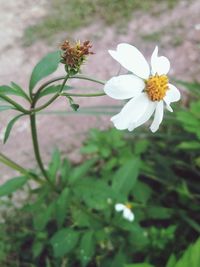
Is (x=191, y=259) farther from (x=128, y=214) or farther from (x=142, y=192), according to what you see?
(x=142, y=192)

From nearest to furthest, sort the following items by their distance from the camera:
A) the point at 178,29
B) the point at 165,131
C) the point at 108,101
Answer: the point at 165,131 → the point at 108,101 → the point at 178,29

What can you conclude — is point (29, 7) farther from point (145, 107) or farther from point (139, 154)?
point (145, 107)

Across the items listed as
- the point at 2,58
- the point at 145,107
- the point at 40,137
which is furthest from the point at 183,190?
the point at 2,58

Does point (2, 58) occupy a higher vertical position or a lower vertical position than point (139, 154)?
higher

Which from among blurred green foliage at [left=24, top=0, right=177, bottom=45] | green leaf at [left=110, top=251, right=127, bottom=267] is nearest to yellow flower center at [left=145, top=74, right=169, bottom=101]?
green leaf at [left=110, top=251, right=127, bottom=267]

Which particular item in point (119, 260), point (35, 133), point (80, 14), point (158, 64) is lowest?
point (119, 260)

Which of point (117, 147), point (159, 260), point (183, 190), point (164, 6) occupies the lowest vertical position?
point (159, 260)

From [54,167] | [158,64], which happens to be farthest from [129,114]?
[54,167]
